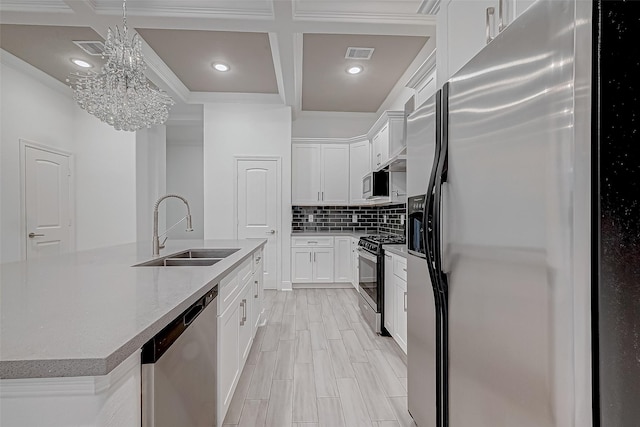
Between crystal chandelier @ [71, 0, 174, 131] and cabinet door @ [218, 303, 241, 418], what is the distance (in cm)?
206

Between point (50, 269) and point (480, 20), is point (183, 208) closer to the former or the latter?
point (50, 269)

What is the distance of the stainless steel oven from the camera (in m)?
3.28

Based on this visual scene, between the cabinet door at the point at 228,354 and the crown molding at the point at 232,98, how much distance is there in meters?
3.97

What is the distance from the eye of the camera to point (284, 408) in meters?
2.01

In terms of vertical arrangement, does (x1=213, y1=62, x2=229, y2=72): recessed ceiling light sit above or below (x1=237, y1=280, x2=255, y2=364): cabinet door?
above

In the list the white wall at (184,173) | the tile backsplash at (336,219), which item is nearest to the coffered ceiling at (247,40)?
the tile backsplash at (336,219)

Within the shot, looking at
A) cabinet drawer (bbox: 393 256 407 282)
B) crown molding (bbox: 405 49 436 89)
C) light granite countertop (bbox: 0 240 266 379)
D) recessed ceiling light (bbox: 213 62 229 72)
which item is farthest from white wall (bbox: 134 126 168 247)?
crown molding (bbox: 405 49 436 89)

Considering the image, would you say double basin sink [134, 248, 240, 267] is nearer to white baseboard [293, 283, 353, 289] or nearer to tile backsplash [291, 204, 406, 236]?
white baseboard [293, 283, 353, 289]

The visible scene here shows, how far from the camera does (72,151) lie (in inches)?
200

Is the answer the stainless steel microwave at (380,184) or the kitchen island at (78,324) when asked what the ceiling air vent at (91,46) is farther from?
the stainless steel microwave at (380,184)

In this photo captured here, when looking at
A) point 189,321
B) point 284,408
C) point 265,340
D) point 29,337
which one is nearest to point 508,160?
point 189,321

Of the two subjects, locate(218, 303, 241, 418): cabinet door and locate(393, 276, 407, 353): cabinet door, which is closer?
locate(218, 303, 241, 418): cabinet door

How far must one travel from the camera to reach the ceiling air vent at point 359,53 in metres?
3.72

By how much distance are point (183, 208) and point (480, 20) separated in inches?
306
